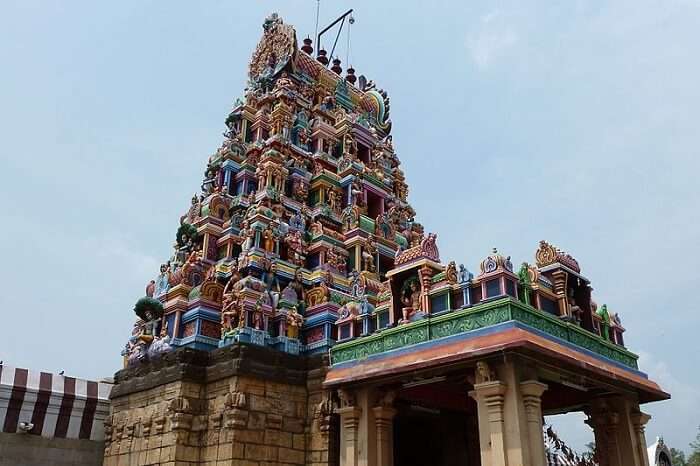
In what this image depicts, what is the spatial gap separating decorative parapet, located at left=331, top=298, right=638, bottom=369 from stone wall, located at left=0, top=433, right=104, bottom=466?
31.3 feet

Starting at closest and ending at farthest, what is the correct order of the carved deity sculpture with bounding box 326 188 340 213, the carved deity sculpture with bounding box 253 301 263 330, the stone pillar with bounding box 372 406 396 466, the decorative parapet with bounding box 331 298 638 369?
the decorative parapet with bounding box 331 298 638 369
the stone pillar with bounding box 372 406 396 466
the carved deity sculpture with bounding box 253 301 263 330
the carved deity sculpture with bounding box 326 188 340 213

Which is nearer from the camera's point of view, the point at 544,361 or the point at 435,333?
the point at 544,361

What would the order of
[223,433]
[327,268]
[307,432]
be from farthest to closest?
[327,268], [307,432], [223,433]

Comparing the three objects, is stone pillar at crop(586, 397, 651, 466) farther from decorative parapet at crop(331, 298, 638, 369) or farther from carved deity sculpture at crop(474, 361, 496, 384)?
carved deity sculpture at crop(474, 361, 496, 384)

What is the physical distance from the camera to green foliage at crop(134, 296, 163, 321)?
Answer: 1802 cm

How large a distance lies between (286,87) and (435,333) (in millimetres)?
14369

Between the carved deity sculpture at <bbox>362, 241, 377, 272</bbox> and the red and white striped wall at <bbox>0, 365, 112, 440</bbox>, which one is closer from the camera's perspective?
the red and white striped wall at <bbox>0, 365, 112, 440</bbox>

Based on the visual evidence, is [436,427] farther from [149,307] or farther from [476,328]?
[149,307]

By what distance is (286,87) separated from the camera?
Result: 24375 millimetres

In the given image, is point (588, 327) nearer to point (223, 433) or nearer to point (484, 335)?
point (484, 335)

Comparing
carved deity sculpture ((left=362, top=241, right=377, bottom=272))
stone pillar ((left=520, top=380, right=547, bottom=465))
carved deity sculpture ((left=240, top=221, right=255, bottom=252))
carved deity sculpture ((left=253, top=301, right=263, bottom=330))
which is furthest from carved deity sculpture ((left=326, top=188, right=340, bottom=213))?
stone pillar ((left=520, top=380, right=547, bottom=465))

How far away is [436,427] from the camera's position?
18203 mm

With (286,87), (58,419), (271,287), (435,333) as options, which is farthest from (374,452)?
(286,87)

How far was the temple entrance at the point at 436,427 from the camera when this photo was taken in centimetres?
1605
